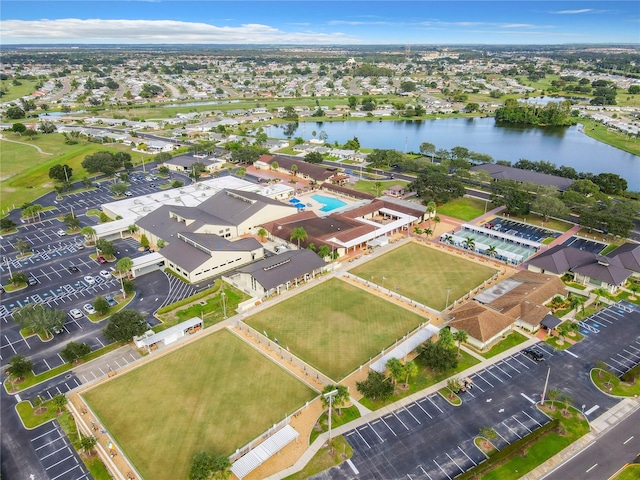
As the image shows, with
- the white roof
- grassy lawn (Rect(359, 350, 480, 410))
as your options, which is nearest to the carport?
the white roof

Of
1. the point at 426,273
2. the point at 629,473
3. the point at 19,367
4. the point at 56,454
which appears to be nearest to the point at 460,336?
the point at 629,473


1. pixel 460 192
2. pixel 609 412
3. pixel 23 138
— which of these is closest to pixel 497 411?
pixel 609 412

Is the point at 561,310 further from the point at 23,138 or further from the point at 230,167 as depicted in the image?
the point at 23,138

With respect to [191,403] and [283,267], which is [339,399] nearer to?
[191,403]

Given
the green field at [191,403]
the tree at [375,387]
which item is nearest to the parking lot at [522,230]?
the tree at [375,387]

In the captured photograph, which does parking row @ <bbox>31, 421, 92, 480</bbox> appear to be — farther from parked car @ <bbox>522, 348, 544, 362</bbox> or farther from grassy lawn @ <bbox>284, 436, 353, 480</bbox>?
parked car @ <bbox>522, 348, 544, 362</bbox>

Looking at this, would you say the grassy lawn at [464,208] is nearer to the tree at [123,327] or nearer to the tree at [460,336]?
the tree at [460,336]
